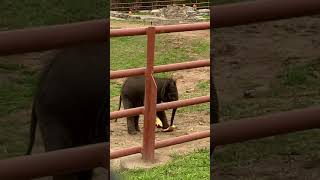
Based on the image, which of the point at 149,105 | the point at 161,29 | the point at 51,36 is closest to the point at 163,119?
the point at 149,105

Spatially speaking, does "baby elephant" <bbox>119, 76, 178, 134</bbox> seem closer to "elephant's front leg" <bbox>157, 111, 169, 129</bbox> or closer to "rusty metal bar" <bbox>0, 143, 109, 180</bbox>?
"elephant's front leg" <bbox>157, 111, 169, 129</bbox>

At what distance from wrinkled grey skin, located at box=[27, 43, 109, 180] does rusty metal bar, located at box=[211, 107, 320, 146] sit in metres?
0.14

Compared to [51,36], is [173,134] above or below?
below

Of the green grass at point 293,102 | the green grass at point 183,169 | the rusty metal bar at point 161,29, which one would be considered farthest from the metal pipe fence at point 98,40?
the green grass at point 183,169

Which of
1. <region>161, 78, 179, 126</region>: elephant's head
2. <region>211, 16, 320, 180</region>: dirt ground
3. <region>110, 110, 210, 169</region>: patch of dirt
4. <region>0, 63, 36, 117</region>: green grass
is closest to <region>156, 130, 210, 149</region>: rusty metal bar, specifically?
<region>110, 110, 210, 169</region>: patch of dirt

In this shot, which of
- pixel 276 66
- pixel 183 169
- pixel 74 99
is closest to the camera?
pixel 74 99

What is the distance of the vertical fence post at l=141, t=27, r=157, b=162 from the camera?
8.08 feet

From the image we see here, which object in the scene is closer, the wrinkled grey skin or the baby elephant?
the wrinkled grey skin

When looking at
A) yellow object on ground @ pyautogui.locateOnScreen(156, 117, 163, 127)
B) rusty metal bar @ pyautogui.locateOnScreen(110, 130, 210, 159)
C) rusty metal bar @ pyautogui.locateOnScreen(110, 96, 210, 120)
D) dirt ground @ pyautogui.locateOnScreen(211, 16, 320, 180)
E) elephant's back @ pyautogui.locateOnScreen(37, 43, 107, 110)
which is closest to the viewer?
elephant's back @ pyautogui.locateOnScreen(37, 43, 107, 110)

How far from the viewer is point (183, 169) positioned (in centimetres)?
303

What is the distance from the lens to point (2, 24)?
2.36ft

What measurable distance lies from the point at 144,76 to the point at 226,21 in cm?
205

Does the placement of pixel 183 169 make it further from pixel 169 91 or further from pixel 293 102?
pixel 293 102

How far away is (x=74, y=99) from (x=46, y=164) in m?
0.17
